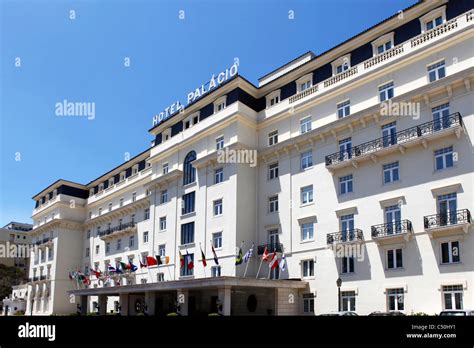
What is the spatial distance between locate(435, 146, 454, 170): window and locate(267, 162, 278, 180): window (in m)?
13.7

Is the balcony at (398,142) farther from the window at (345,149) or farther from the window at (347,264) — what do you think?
the window at (347,264)

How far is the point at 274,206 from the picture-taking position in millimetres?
38250

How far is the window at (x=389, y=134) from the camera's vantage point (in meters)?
30.8

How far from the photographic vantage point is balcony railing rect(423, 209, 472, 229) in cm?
2605

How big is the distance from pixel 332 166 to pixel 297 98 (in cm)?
722

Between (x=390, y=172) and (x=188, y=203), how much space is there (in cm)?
1984

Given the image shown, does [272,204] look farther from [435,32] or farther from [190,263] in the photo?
[435,32]

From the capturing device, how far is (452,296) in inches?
1025

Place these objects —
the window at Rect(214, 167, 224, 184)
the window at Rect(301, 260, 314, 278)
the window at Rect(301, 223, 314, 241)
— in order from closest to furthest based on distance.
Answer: the window at Rect(301, 260, 314, 278) < the window at Rect(301, 223, 314, 241) < the window at Rect(214, 167, 224, 184)

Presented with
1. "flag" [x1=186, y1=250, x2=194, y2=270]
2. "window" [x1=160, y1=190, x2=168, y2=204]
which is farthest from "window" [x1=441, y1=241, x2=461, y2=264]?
"window" [x1=160, y1=190, x2=168, y2=204]

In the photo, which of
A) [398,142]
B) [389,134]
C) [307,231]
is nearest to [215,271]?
[307,231]

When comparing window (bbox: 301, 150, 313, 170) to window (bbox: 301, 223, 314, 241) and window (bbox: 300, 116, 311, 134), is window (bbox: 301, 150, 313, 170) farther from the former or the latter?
window (bbox: 301, 223, 314, 241)

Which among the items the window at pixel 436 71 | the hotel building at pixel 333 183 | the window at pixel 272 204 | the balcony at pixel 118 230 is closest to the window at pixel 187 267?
the hotel building at pixel 333 183
